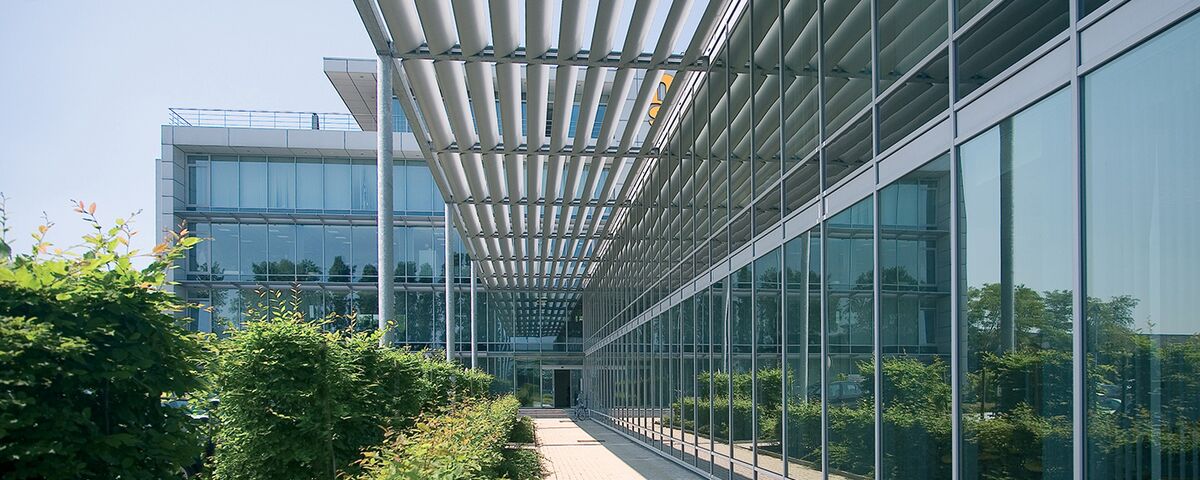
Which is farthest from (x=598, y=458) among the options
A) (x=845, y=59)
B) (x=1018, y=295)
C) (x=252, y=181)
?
(x=252, y=181)

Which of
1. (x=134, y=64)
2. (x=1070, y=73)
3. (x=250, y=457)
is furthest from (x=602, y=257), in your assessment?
(x=1070, y=73)

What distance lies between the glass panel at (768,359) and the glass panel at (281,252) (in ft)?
112

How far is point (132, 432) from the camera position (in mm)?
4438

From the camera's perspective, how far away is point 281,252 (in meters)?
43.1

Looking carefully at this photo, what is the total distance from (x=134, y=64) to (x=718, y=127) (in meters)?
7.81

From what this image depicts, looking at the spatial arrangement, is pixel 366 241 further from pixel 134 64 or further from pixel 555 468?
pixel 134 64

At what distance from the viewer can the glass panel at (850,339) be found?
8.44 m

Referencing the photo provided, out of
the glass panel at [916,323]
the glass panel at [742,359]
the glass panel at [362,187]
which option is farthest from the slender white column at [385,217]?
the glass panel at [362,187]

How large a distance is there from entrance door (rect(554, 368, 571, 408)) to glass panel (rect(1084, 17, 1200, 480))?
148ft

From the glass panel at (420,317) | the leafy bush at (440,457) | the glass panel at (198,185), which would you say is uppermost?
the glass panel at (198,185)

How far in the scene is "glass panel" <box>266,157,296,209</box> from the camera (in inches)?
1682

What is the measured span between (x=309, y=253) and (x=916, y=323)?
3880 centimetres

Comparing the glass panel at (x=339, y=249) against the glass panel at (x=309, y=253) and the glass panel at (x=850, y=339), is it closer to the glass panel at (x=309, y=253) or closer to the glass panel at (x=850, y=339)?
the glass panel at (x=309, y=253)

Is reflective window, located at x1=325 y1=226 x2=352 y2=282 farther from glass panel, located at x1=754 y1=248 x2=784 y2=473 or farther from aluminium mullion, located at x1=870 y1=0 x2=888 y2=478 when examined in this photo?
aluminium mullion, located at x1=870 y1=0 x2=888 y2=478
